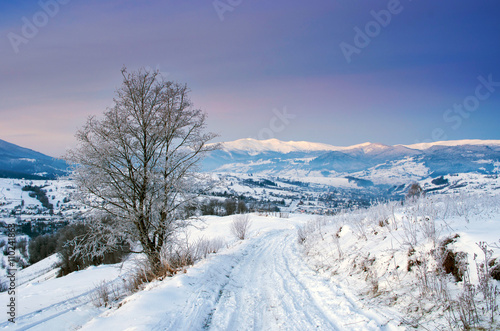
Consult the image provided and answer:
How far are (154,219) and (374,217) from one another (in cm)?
917

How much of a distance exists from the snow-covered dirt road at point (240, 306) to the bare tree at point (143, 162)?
323cm

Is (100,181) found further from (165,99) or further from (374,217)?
(374,217)

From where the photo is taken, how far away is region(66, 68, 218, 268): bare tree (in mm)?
9359

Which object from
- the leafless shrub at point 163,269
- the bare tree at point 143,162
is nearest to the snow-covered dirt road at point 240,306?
the leafless shrub at point 163,269

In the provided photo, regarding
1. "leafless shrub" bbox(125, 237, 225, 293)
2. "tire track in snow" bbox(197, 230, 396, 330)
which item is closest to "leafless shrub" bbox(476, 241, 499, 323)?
"tire track in snow" bbox(197, 230, 396, 330)

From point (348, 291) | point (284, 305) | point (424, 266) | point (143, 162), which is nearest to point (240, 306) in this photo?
point (284, 305)

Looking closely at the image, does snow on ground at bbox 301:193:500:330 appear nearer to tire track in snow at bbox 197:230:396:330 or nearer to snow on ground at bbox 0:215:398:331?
snow on ground at bbox 0:215:398:331

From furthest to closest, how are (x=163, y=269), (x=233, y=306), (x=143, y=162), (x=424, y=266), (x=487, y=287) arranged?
(x=143, y=162)
(x=163, y=269)
(x=233, y=306)
(x=424, y=266)
(x=487, y=287)

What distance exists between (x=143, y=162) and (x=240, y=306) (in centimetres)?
779

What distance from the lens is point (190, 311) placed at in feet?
14.8

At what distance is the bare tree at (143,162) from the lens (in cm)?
936

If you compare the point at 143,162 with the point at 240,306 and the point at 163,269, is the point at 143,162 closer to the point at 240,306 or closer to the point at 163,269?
the point at 163,269

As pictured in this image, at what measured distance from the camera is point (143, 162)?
10.5m

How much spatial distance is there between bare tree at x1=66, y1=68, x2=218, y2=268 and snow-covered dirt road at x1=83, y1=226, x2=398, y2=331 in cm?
323
